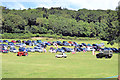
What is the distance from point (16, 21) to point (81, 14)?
5911 centimetres

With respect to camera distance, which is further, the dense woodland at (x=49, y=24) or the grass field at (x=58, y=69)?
the dense woodland at (x=49, y=24)

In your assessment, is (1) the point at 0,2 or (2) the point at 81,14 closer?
(1) the point at 0,2

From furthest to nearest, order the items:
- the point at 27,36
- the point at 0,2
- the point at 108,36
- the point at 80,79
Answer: the point at 27,36
the point at 108,36
the point at 80,79
the point at 0,2

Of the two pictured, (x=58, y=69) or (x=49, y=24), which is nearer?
(x=58, y=69)

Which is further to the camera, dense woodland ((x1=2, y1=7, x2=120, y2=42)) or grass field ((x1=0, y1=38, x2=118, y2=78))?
dense woodland ((x1=2, y1=7, x2=120, y2=42))

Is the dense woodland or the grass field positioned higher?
the dense woodland

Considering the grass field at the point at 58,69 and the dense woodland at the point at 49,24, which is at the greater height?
the dense woodland at the point at 49,24

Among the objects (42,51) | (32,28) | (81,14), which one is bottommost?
(42,51)

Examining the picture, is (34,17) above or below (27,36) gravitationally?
above

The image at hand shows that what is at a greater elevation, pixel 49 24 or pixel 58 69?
pixel 49 24

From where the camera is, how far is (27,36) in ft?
253

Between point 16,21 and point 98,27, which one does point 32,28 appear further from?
point 98,27

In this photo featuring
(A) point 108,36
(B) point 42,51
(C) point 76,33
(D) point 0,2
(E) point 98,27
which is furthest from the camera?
(E) point 98,27

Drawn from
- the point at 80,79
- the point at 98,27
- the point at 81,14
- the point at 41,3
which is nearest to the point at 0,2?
the point at 41,3
